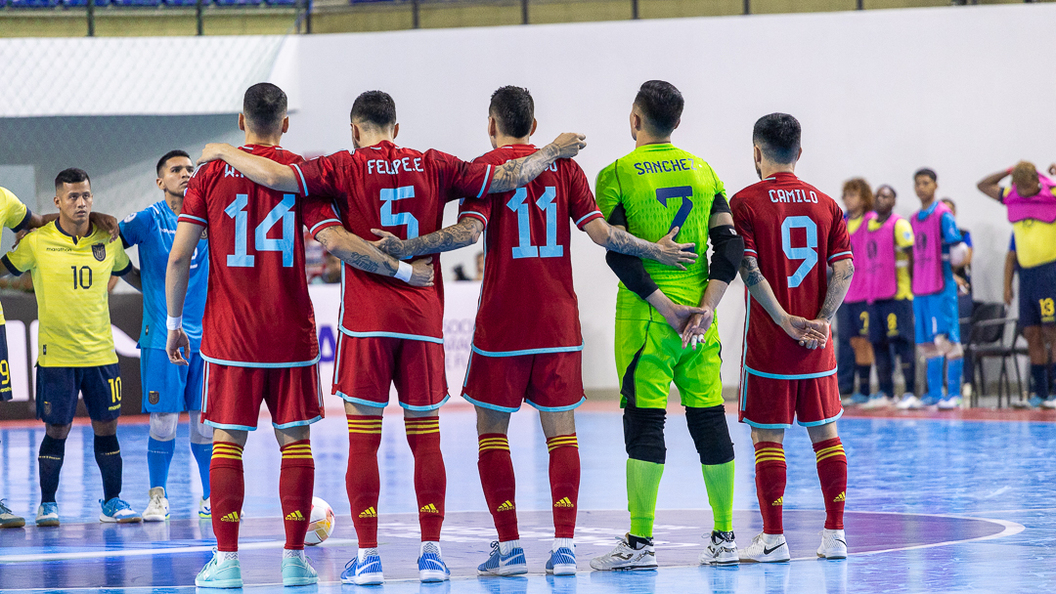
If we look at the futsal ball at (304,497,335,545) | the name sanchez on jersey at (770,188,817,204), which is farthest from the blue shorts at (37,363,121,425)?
the name sanchez on jersey at (770,188,817,204)

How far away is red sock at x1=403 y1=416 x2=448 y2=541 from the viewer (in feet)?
15.8

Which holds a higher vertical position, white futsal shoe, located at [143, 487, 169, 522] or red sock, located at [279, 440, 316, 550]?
red sock, located at [279, 440, 316, 550]

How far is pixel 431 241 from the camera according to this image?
4820 millimetres

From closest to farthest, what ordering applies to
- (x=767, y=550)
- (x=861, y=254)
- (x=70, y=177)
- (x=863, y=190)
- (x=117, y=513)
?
(x=767, y=550), (x=117, y=513), (x=70, y=177), (x=861, y=254), (x=863, y=190)

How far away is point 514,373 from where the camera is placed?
4.95 metres

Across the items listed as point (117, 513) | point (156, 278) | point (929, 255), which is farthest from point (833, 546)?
point (929, 255)

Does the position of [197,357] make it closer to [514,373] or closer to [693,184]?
[514,373]

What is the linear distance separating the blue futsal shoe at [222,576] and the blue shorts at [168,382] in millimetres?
2495

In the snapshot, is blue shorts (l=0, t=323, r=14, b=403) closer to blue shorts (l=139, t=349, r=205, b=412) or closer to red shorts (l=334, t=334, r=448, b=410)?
blue shorts (l=139, t=349, r=205, b=412)

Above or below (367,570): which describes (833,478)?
above

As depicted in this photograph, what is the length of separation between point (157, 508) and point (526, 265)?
10.3 ft

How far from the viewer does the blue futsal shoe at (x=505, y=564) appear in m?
4.86

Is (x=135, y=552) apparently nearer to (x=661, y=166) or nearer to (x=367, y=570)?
(x=367, y=570)

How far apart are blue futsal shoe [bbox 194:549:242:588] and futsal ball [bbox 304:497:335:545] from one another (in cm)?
114
